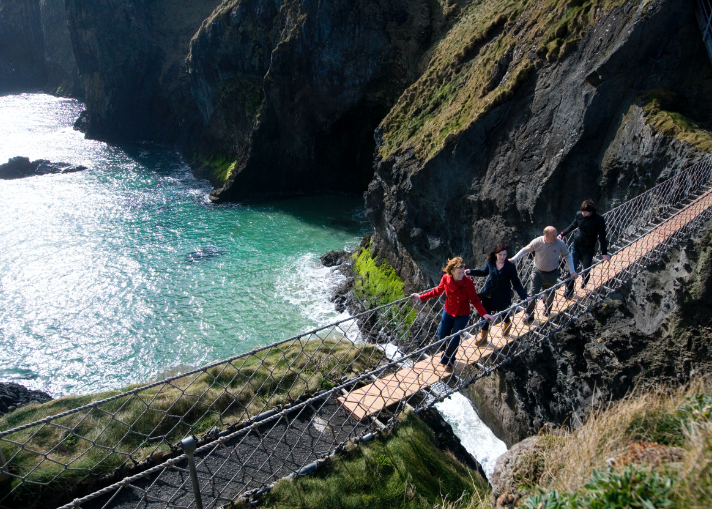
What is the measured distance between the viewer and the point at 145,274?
22.6 m

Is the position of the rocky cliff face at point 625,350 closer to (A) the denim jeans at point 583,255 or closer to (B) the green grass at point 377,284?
(A) the denim jeans at point 583,255

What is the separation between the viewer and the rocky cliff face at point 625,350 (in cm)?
775

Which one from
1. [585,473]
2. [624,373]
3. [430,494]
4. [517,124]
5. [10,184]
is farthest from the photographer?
[10,184]

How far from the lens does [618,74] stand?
1144 centimetres

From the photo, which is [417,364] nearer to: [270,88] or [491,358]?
[491,358]

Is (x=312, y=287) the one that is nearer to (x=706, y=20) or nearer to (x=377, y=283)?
(x=377, y=283)

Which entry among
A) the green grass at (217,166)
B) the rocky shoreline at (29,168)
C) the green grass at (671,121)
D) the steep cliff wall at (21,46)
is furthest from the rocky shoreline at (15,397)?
the steep cliff wall at (21,46)

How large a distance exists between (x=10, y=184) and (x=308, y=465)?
4209 cm

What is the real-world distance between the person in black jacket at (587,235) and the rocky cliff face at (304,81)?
21.0 metres

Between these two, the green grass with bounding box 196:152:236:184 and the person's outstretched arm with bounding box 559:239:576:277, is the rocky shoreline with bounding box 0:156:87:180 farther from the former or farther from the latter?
the person's outstretched arm with bounding box 559:239:576:277

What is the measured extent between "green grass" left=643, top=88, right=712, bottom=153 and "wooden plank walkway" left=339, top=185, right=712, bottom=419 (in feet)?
4.60

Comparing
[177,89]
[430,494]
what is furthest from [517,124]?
[177,89]

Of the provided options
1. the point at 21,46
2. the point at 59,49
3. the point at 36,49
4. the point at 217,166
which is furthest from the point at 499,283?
the point at 21,46

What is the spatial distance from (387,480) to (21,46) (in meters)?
95.2
